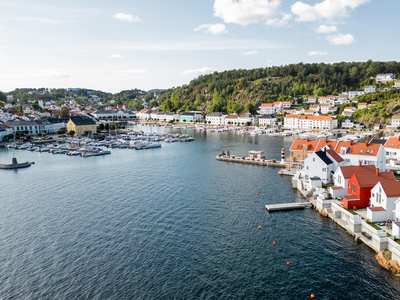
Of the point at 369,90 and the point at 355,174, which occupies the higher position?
the point at 369,90

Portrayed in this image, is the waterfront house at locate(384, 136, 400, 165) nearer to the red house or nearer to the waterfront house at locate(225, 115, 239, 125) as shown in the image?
the red house

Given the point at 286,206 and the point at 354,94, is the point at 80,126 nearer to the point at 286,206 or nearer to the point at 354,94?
the point at 286,206

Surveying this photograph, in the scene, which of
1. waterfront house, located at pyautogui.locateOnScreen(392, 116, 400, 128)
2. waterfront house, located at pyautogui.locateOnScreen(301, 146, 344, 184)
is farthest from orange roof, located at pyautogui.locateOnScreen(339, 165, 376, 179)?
waterfront house, located at pyautogui.locateOnScreen(392, 116, 400, 128)

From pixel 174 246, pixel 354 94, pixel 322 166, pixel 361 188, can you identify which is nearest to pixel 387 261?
pixel 361 188

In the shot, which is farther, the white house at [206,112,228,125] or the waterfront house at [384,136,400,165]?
the white house at [206,112,228,125]

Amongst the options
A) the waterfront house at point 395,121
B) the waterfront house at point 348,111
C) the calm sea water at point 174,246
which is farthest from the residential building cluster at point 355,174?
the waterfront house at point 348,111

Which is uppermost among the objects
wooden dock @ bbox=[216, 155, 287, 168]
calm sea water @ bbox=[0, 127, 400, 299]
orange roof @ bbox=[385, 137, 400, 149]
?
orange roof @ bbox=[385, 137, 400, 149]
